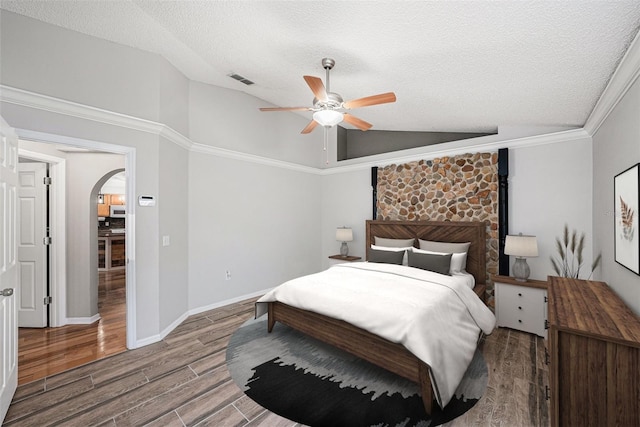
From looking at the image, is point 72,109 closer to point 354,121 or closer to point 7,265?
point 7,265

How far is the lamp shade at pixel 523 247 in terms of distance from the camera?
321cm

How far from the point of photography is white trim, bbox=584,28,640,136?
167 centimetres

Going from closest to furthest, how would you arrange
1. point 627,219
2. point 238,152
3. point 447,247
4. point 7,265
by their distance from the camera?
1. point 627,219
2. point 7,265
3. point 447,247
4. point 238,152

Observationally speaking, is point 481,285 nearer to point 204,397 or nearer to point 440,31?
point 440,31

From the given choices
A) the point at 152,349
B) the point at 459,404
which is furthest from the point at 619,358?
the point at 152,349

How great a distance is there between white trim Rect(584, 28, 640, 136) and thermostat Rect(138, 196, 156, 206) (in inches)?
157

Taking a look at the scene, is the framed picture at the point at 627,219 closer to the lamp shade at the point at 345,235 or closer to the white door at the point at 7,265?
the lamp shade at the point at 345,235

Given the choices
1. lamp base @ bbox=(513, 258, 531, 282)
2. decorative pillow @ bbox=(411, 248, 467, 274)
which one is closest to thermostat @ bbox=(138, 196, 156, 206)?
decorative pillow @ bbox=(411, 248, 467, 274)

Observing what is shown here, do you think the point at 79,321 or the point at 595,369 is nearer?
the point at 595,369

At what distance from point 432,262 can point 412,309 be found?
154 centimetres

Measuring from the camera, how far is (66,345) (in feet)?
9.86

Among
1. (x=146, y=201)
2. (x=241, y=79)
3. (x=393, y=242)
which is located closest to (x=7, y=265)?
(x=146, y=201)

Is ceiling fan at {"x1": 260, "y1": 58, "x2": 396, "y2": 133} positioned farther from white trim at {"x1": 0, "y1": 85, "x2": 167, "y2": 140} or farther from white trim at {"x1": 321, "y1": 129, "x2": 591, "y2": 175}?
white trim at {"x1": 321, "y1": 129, "x2": 591, "y2": 175}

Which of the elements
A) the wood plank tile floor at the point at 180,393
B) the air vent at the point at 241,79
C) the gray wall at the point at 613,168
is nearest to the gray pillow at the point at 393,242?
the wood plank tile floor at the point at 180,393
